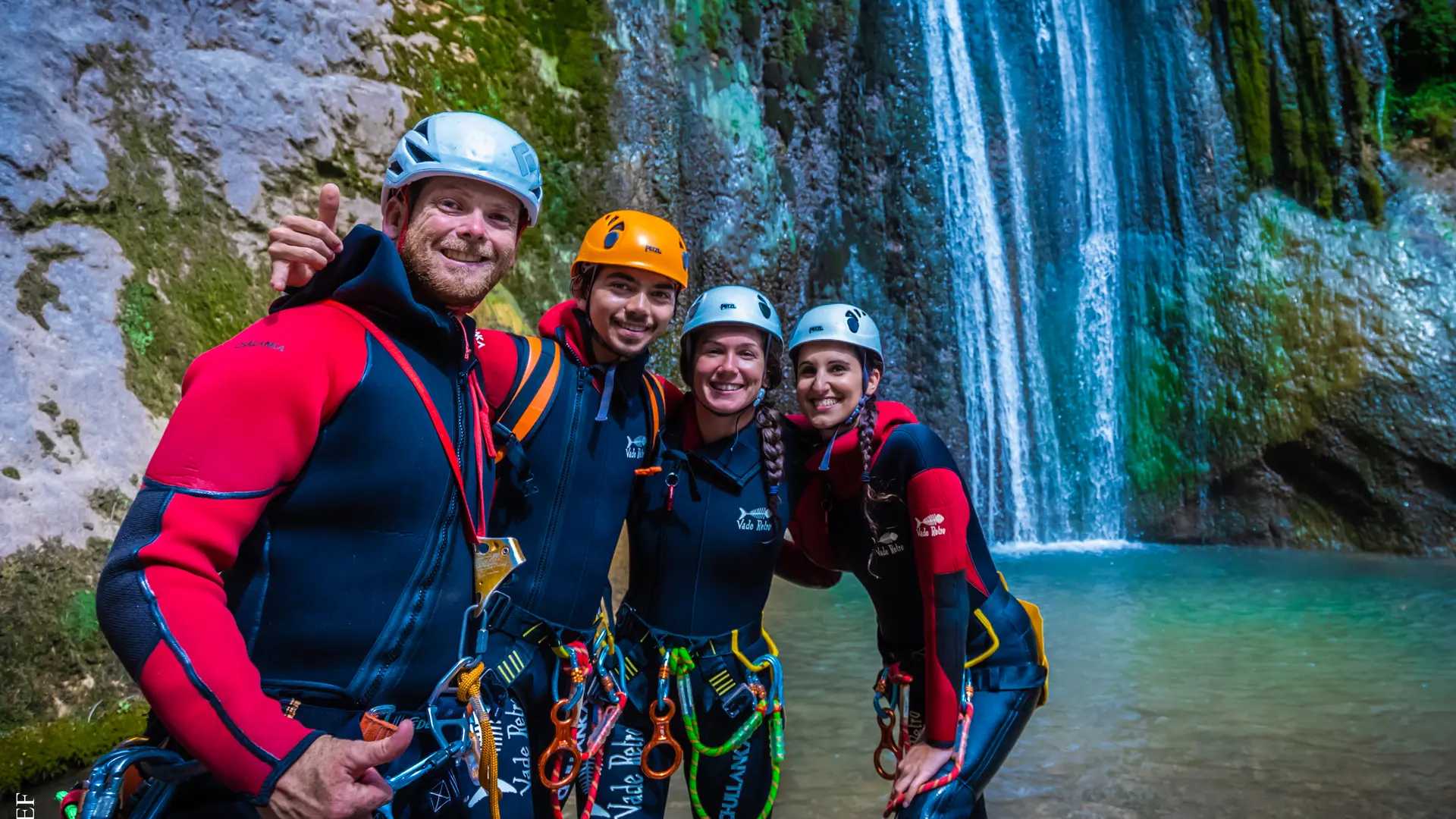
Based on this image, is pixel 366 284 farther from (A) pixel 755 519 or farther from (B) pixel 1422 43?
(B) pixel 1422 43

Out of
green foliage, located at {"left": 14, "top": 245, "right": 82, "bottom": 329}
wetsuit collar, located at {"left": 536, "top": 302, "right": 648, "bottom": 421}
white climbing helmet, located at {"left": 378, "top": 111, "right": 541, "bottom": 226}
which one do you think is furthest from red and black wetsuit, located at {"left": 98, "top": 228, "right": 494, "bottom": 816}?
green foliage, located at {"left": 14, "top": 245, "right": 82, "bottom": 329}

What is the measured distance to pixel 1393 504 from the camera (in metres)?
11.9

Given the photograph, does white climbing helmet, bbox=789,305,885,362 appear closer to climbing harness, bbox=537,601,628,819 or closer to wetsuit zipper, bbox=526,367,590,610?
wetsuit zipper, bbox=526,367,590,610

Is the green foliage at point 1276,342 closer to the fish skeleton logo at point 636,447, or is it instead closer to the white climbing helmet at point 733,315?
the white climbing helmet at point 733,315

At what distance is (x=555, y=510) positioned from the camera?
279 cm

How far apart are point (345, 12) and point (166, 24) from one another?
1242 mm

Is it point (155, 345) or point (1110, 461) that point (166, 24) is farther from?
point (1110, 461)

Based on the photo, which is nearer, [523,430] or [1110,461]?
[523,430]

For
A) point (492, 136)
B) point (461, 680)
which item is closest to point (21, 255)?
point (492, 136)

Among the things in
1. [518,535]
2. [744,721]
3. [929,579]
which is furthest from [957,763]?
[518,535]

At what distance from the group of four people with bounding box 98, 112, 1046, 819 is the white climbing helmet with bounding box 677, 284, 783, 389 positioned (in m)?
0.02

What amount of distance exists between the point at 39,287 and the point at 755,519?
4055mm

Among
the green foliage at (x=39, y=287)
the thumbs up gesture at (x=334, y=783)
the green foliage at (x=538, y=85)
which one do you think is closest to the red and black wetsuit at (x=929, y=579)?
the thumbs up gesture at (x=334, y=783)

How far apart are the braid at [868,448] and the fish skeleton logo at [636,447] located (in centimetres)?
70
